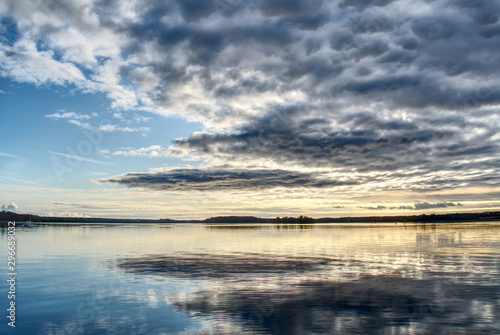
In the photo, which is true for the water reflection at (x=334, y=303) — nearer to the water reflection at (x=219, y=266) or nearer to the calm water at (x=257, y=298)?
the calm water at (x=257, y=298)

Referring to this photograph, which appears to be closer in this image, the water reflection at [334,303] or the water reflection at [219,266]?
the water reflection at [334,303]

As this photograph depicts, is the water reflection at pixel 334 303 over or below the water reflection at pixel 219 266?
over

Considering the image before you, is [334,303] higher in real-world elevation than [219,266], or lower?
higher

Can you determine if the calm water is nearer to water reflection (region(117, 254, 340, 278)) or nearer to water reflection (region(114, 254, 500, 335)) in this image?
water reflection (region(114, 254, 500, 335))

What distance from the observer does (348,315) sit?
19594 mm

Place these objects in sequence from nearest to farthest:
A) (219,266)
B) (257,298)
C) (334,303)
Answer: (334,303), (257,298), (219,266)

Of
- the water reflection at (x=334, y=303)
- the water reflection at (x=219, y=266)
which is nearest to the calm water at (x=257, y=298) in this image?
the water reflection at (x=334, y=303)

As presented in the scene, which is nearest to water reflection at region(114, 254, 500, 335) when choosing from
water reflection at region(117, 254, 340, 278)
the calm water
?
the calm water

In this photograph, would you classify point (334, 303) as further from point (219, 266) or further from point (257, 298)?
point (219, 266)

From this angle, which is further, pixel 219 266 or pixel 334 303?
pixel 219 266

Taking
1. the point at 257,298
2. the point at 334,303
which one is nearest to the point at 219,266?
the point at 257,298

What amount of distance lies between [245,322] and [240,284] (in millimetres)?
9726

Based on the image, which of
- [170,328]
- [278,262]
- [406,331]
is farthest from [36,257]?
[406,331]

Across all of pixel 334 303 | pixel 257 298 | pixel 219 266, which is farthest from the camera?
pixel 219 266
